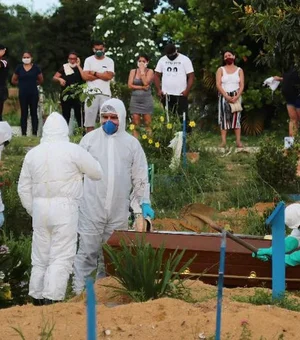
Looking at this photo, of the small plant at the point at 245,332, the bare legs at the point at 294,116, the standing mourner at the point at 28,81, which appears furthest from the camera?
the standing mourner at the point at 28,81

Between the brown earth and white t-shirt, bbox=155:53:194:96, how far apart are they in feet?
29.9

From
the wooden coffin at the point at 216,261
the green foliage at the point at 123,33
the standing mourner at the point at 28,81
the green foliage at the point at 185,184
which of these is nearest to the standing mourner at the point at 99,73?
the standing mourner at the point at 28,81

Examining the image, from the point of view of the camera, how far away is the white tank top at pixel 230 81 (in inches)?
613

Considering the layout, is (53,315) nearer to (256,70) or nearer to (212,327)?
(212,327)

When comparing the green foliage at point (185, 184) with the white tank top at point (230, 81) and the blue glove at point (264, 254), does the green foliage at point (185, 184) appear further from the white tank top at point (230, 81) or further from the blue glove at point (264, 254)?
the blue glove at point (264, 254)

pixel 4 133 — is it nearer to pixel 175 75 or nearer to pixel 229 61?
pixel 175 75

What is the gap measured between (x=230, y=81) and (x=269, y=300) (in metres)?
9.13

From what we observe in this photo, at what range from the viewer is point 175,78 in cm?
1550

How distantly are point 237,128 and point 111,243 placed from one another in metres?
8.41

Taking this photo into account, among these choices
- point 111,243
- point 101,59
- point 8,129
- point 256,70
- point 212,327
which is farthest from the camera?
point 256,70

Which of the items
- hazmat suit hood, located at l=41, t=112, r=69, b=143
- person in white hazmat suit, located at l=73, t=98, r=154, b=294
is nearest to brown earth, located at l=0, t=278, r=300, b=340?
hazmat suit hood, located at l=41, t=112, r=69, b=143

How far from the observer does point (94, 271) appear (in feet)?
26.9

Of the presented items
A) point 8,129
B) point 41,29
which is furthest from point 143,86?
point 41,29

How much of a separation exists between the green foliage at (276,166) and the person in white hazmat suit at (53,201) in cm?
467
